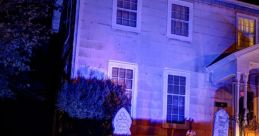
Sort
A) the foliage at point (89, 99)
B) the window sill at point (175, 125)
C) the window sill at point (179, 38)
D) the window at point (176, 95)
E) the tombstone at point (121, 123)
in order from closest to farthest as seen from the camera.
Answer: the tombstone at point (121, 123) → the foliage at point (89, 99) → the window sill at point (175, 125) → the window at point (176, 95) → the window sill at point (179, 38)

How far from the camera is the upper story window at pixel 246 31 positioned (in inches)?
761

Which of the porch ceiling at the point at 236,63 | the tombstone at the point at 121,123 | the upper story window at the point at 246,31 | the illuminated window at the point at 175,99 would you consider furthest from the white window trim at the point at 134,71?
the upper story window at the point at 246,31

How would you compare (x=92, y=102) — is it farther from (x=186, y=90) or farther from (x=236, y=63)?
(x=236, y=63)

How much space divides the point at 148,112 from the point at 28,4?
6.52 meters

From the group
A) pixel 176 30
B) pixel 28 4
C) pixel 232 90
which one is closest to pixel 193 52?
pixel 176 30

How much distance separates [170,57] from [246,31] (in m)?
4.56

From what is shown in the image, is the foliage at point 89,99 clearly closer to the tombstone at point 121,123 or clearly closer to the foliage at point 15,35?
the tombstone at point 121,123

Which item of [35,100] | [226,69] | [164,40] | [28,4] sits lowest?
[35,100]

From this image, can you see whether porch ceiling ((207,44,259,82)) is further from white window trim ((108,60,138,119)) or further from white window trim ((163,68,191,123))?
white window trim ((108,60,138,119))

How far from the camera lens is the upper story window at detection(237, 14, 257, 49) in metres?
19.3

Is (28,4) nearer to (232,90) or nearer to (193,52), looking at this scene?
(193,52)

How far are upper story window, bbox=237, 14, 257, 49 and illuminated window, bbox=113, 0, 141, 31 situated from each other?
17.5 feet

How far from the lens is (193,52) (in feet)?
59.1

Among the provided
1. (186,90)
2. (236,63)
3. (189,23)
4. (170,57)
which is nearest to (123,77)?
(170,57)
